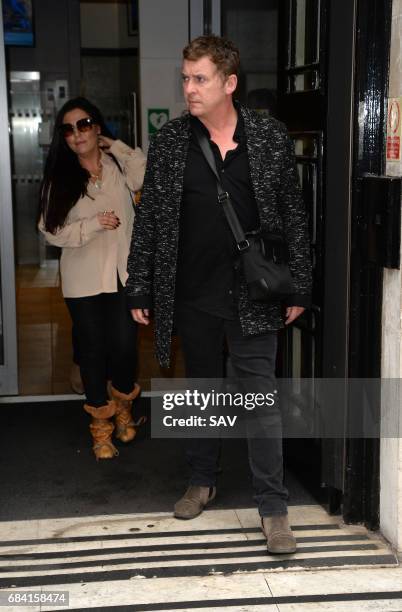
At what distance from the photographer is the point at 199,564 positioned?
10.3 ft

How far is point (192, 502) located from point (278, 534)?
0.49 m

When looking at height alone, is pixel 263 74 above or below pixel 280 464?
above

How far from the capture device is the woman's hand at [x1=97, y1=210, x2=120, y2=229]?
4055 millimetres

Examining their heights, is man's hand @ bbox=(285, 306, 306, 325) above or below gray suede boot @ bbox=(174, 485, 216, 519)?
above

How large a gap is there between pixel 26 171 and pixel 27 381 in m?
5.52

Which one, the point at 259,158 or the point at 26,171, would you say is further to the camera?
the point at 26,171

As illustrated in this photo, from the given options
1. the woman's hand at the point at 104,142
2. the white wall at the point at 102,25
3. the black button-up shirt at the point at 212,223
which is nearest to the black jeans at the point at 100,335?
the woman's hand at the point at 104,142

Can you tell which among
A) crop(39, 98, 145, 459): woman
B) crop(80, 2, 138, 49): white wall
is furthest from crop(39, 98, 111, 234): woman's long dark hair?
crop(80, 2, 138, 49): white wall

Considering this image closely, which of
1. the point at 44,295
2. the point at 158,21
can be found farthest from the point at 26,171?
the point at 158,21

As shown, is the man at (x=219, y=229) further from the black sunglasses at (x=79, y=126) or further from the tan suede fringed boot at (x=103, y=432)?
the tan suede fringed boot at (x=103, y=432)

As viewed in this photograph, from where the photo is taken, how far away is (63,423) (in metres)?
4.99

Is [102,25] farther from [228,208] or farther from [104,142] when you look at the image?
[228,208]

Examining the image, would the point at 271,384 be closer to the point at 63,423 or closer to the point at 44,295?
the point at 63,423

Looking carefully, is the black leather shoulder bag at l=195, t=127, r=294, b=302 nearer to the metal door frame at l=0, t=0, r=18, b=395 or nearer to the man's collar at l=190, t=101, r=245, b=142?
the man's collar at l=190, t=101, r=245, b=142
